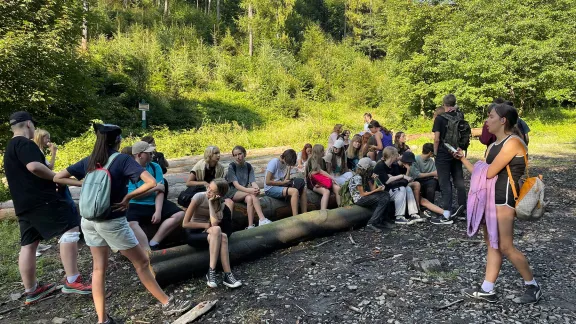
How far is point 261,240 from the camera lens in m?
4.70

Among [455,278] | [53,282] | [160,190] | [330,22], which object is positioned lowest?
[53,282]

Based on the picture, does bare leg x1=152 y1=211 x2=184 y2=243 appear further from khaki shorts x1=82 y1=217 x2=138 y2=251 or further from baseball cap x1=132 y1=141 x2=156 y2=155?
khaki shorts x1=82 y1=217 x2=138 y2=251

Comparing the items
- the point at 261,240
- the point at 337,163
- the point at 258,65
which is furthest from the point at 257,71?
the point at 261,240

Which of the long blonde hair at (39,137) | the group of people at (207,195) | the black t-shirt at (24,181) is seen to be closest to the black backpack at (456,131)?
the group of people at (207,195)

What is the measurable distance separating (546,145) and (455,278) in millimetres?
14249

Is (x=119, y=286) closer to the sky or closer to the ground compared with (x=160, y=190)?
closer to the ground

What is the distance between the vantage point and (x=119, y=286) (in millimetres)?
4035

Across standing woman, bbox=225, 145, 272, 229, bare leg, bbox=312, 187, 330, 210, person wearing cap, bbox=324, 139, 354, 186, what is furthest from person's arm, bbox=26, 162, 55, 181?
person wearing cap, bbox=324, 139, 354, 186

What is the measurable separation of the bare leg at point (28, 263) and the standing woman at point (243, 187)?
2.53 m

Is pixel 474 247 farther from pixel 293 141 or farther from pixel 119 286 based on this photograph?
pixel 293 141

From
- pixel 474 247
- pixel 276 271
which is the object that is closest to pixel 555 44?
pixel 474 247

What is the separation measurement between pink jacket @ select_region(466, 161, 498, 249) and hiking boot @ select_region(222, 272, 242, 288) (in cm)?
238

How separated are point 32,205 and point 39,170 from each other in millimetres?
396

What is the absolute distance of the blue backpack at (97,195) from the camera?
9.57ft
